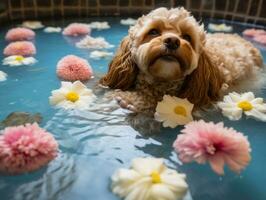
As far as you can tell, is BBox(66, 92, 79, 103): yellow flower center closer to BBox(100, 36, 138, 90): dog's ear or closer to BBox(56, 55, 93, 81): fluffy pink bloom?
BBox(100, 36, 138, 90): dog's ear

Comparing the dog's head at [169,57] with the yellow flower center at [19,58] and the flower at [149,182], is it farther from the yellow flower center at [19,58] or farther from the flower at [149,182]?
the yellow flower center at [19,58]

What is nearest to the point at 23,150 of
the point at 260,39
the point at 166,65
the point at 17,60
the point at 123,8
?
the point at 166,65

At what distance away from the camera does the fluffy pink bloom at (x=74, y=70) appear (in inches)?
133

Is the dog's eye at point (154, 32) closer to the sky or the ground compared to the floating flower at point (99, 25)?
closer to the sky

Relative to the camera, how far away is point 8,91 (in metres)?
3.22

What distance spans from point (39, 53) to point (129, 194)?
253 cm

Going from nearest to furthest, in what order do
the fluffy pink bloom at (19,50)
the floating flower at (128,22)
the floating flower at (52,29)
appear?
the fluffy pink bloom at (19,50), the floating flower at (52,29), the floating flower at (128,22)

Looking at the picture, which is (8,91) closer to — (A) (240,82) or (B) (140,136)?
(B) (140,136)

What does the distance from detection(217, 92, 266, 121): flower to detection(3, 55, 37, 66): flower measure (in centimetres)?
176

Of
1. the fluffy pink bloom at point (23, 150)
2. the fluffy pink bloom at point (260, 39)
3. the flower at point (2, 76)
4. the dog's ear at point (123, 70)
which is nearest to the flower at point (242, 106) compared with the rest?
the dog's ear at point (123, 70)

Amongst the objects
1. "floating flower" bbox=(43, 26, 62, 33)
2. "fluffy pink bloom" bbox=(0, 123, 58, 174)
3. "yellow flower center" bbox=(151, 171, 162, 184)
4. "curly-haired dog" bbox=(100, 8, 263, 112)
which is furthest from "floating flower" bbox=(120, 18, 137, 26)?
"yellow flower center" bbox=(151, 171, 162, 184)

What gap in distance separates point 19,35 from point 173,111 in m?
2.46

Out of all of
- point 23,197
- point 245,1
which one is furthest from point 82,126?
point 245,1

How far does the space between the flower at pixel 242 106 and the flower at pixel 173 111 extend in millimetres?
310
